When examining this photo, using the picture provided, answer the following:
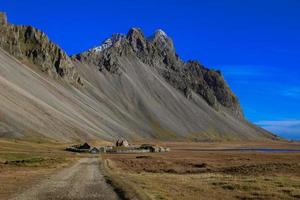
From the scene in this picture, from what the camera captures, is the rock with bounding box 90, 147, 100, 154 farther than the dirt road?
Yes

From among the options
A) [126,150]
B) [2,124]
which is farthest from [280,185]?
[2,124]

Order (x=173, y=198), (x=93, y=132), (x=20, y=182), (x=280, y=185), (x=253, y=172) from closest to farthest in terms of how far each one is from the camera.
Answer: (x=173, y=198), (x=20, y=182), (x=280, y=185), (x=253, y=172), (x=93, y=132)

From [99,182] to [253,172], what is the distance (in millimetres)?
25303

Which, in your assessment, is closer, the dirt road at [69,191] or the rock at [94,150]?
the dirt road at [69,191]

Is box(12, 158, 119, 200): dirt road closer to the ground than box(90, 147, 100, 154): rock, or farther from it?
closer to the ground

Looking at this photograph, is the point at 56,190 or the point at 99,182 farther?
the point at 99,182

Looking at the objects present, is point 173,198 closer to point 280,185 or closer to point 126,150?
point 280,185

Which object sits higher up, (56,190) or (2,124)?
(2,124)

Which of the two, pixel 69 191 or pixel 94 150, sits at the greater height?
pixel 94 150

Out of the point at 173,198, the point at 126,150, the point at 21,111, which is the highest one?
the point at 21,111

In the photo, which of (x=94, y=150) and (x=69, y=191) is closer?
(x=69, y=191)

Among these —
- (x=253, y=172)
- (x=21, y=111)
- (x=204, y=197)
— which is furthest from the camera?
(x=21, y=111)

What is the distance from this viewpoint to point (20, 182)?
39219 mm

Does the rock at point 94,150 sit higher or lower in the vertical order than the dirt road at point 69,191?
higher
